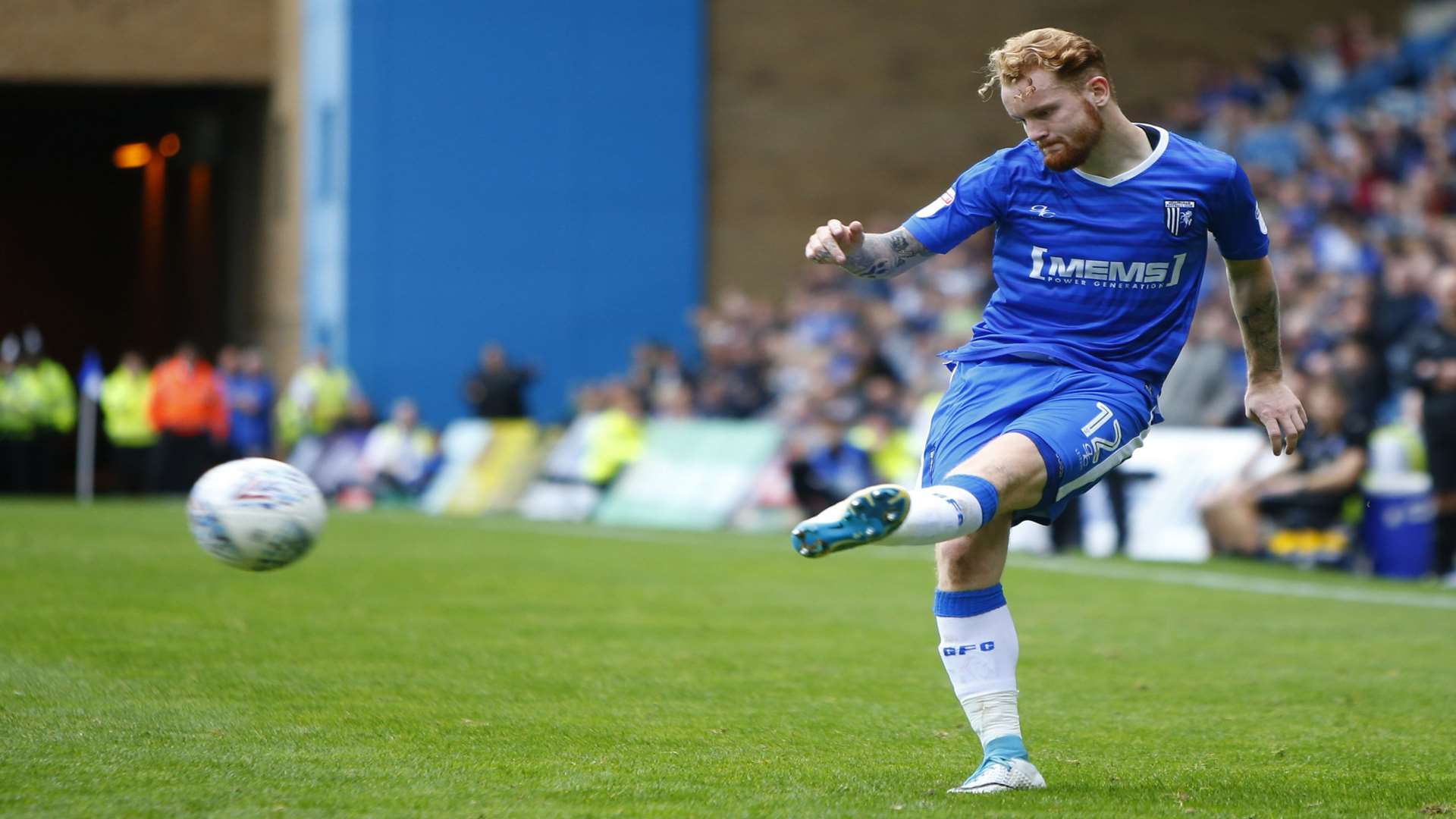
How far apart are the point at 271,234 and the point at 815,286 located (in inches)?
386

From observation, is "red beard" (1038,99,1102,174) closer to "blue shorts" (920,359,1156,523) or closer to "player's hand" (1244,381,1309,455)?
"blue shorts" (920,359,1156,523)

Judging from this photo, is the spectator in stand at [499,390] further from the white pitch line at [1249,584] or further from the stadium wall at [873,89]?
the white pitch line at [1249,584]

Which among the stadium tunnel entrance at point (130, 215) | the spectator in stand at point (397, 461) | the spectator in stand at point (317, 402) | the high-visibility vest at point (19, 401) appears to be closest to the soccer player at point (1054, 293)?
the spectator in stand at point (397, 461)

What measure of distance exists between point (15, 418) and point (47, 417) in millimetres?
435

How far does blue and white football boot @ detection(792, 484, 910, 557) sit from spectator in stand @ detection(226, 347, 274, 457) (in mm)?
23880

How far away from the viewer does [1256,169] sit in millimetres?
23844

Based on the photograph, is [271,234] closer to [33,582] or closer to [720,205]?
[720,205]

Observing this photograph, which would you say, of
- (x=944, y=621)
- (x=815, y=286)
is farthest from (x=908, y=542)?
(x=815, y=286)

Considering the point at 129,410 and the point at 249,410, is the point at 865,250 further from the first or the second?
the point at 129,410

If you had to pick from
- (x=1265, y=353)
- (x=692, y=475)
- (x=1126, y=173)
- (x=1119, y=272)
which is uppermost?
(x=1126, y=173)

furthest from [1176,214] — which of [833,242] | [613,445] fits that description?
[613,445]

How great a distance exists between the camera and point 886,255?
6.03 metres

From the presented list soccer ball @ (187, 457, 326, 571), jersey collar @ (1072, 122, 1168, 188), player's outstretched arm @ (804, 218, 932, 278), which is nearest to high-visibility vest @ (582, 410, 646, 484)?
soccer ball @ (187, 457, 326, 571)

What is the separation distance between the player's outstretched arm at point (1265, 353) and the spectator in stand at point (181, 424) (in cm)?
2264
